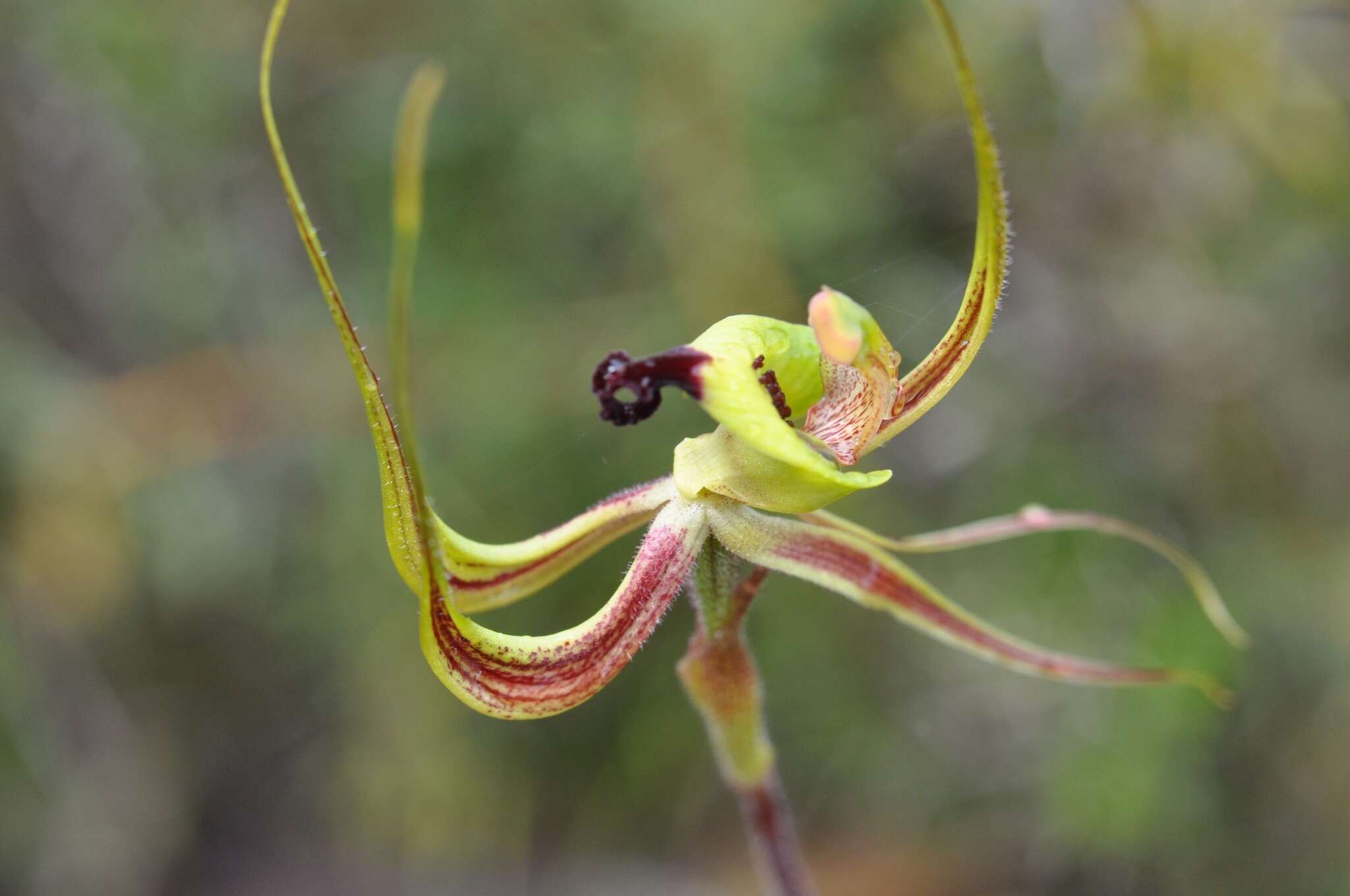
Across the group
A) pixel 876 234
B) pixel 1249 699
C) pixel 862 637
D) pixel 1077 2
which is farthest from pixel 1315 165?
pixel 862 637

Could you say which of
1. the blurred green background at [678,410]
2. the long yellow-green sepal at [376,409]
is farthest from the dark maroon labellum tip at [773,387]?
the blurred green background at [678,410]

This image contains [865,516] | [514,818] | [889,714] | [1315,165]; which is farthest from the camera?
[514,818]

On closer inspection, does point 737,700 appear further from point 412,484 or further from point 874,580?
point 412,484

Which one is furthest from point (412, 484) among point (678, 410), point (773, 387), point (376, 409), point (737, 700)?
point (678, 410)

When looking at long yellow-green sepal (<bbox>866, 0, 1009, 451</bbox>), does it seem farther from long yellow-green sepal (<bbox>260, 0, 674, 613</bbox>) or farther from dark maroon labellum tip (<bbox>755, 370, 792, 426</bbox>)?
long yellow-green sepal (<bbox>260, 0, 674, 613</bbox>)

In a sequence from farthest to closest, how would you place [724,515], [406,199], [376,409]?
[724,515] → [376,409] → [406,199]

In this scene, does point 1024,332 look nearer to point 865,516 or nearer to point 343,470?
point 865,516
